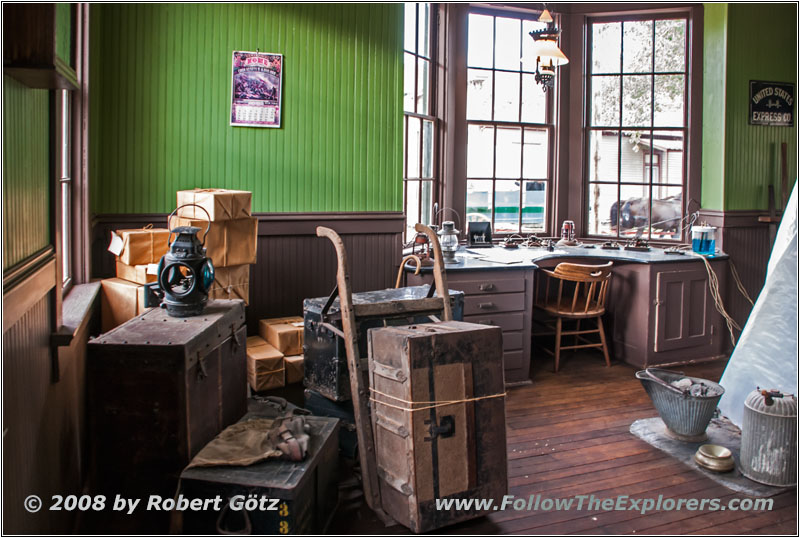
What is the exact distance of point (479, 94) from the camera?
20.2ft

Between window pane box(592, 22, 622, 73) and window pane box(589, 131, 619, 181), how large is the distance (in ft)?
1.94

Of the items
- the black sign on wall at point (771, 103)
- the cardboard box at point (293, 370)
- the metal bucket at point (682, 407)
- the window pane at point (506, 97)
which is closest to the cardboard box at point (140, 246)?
the cardboard box at point (293, 370)

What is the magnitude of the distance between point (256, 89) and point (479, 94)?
2303mm

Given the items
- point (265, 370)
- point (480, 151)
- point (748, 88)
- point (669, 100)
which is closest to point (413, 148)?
point (480, 151)

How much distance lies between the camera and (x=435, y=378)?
2.90 meters

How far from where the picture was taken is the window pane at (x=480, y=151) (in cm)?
616

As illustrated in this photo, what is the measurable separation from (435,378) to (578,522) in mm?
952

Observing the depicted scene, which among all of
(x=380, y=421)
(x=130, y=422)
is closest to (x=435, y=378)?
(x=380, y=421)

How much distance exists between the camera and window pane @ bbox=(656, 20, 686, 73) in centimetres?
632

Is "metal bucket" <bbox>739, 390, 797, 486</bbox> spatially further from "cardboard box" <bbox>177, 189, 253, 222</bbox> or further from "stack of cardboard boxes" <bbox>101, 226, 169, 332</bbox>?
"stack of cardboard boxes" <bbox>101, 226, 169, 332</bbox>

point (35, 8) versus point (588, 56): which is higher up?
point (588, 56)

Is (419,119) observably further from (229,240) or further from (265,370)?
(265,370)

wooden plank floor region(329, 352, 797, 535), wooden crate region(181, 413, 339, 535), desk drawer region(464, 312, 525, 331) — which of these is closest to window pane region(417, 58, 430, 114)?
desk drawer region(464, 312, 525, 331)

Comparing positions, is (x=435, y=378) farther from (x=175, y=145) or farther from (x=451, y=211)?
(x=451, y=211)
